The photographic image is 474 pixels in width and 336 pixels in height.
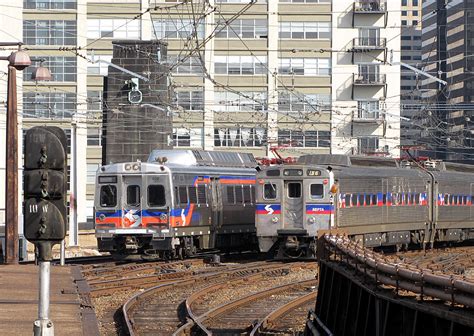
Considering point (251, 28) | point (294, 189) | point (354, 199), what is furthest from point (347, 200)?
point (251, 28)

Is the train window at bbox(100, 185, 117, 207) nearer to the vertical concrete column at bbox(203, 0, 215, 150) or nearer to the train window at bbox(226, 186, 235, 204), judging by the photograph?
the train window at bbox(226, 186, 235, 204)

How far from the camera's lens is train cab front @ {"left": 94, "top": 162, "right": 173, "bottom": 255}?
3062 centimetres

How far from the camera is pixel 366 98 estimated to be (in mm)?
67312

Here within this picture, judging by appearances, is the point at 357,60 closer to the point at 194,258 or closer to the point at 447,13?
the point at 194,258

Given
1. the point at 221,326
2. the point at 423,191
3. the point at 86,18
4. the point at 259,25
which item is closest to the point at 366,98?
the point at 259,25

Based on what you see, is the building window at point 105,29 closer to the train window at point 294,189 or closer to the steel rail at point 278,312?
the train window at point 294,189

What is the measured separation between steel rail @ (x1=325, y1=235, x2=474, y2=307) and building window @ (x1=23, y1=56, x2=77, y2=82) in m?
51.2

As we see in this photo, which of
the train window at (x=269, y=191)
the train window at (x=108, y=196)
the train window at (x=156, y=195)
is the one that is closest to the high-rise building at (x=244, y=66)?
the train window at (x=269, y=191)

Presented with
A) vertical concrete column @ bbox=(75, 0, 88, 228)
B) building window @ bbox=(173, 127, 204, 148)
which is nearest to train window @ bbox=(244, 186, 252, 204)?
vertical concrete column @ bbox=(75, 0, 88, 228)

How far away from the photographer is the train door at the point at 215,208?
3319 centimetres

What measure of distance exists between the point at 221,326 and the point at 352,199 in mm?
14740

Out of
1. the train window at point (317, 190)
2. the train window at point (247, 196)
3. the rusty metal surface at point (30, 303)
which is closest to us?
the rusty metal surface at point (30, 303)

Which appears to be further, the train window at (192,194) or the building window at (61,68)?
the building window at (61,68)

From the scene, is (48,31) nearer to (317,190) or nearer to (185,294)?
(317,190)
